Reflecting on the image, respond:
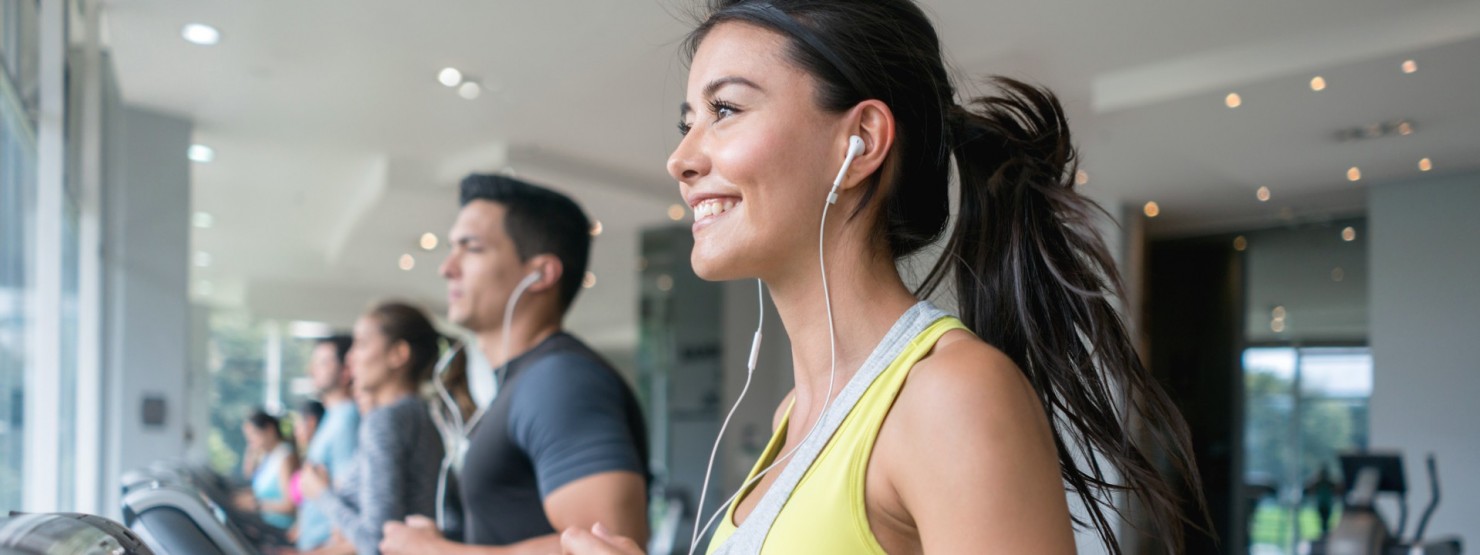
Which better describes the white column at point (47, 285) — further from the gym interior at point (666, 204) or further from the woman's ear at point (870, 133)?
the woman's ear at point (870, 133)

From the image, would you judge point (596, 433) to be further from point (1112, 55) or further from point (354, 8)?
point (1112, 55)

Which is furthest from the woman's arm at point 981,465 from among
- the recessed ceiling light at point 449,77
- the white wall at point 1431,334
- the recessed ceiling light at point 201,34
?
the white wall at point 1431,334

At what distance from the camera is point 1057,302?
3.41ft

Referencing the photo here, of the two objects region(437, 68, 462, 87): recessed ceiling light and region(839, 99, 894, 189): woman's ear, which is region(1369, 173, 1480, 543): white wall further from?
region(839, 99, 894, 189): woman's ear

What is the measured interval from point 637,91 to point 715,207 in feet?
15.9

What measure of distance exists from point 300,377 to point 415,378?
52.9ft

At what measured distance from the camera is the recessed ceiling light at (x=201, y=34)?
504cm

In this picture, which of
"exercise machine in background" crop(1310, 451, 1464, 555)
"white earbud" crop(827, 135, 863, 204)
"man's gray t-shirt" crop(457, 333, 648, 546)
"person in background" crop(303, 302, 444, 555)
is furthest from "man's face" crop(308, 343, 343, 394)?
"exercise machine in background" crop(1310, 451, 1464, 555)

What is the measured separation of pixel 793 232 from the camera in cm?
104

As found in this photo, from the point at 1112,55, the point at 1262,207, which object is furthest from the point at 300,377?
the point at 1112,55

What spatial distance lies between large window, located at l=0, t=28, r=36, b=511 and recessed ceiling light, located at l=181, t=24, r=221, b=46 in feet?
6.25

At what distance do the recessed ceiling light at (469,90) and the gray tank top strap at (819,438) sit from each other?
200 inches

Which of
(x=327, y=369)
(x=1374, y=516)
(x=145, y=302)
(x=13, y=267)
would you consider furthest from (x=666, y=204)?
(x=13, y=267)

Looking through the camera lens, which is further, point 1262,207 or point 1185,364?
point 1185,364
